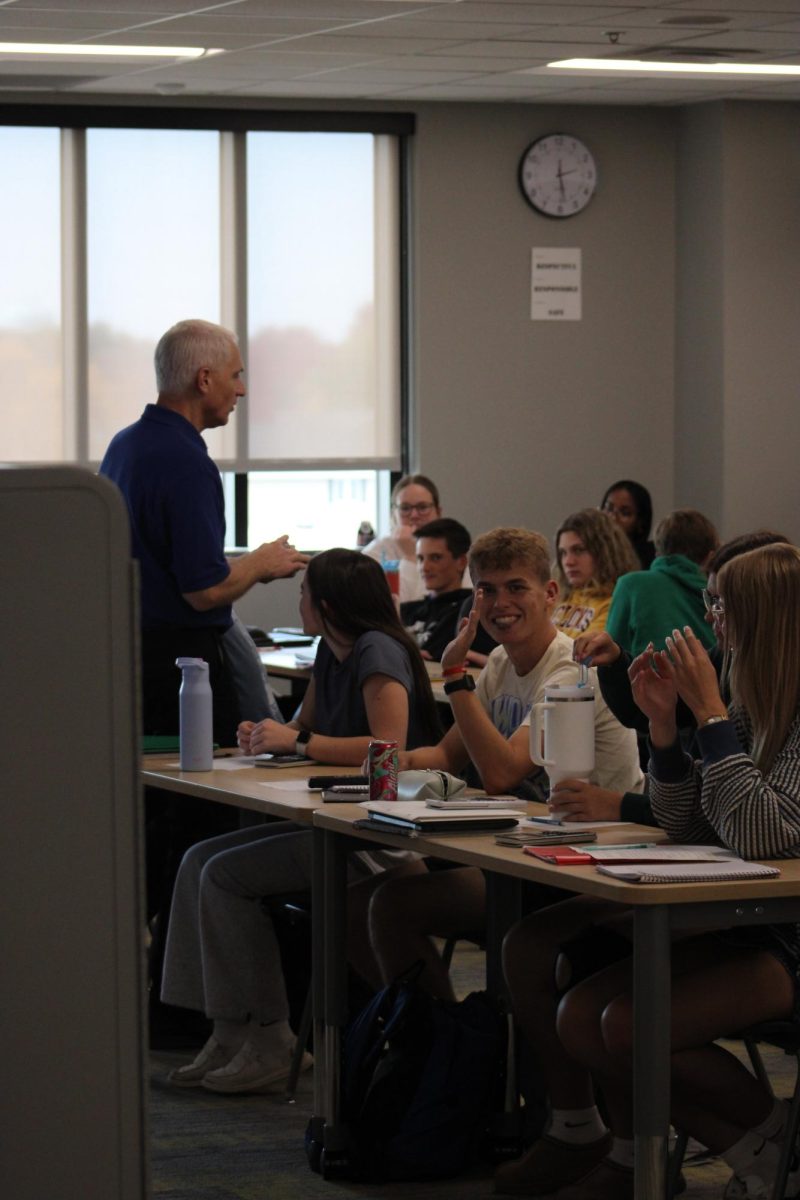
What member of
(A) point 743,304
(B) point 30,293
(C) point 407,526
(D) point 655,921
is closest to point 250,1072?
(D) point 655,921

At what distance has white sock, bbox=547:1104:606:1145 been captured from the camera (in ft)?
10.3

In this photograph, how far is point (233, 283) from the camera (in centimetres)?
862

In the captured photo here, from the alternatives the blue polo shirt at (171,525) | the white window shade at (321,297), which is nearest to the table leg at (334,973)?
the blue polo shirt at (171,525)

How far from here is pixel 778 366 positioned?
894 centimetres

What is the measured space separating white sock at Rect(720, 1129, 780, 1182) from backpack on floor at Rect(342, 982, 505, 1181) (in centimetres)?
62

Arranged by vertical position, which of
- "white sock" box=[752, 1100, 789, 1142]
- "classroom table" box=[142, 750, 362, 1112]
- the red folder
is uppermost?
the red folder

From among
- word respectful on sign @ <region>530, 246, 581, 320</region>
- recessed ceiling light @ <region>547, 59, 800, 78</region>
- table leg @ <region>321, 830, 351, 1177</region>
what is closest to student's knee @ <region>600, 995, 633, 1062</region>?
table leg @ <region>321, 830, 351, 1177</region>

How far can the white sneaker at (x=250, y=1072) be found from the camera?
386 cm

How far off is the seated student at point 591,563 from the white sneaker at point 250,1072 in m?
2.46

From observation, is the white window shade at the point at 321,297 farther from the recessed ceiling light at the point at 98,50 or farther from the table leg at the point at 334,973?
the table leg at the point at 334,973

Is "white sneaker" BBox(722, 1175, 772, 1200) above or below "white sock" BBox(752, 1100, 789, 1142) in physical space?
below

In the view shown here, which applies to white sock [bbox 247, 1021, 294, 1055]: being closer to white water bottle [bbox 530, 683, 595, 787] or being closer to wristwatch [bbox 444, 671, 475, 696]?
wristwatch [bbox 444, 671, 475, 696]

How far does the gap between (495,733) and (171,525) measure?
109 cm

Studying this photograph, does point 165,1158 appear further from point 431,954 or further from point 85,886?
point 85,886
